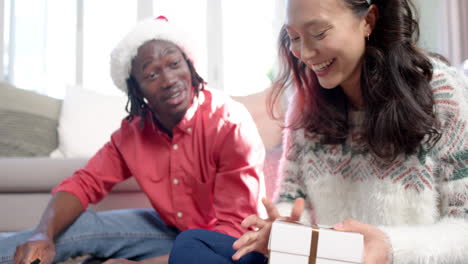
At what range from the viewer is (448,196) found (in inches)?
34.0

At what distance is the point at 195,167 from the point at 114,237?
13.4 inches

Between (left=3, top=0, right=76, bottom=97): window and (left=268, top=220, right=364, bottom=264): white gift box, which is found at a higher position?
(left=3, top=0, right=76, bottom=97): window

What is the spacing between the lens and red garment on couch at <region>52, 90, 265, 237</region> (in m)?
1.29

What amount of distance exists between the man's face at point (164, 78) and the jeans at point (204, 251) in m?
0.54

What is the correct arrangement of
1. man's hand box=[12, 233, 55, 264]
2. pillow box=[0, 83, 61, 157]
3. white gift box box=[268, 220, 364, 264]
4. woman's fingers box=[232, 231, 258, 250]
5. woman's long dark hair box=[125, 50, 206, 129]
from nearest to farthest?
white gift box box=[268, 220, 364, 264], woman's fingers box=[232, 231, 258, 250], man's hand box=[12, 233, 55, 264], woman's long dark hair box=[125, 50, 206, 129], pillow box=[0, 83, 61, 157]

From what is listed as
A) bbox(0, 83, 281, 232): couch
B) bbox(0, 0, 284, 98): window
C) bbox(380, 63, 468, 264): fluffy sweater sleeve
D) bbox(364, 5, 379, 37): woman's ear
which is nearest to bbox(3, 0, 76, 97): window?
bbox(0, 0, 284, 98): window

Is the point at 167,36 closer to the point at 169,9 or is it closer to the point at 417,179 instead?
the point at 417,179

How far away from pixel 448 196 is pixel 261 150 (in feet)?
2.12

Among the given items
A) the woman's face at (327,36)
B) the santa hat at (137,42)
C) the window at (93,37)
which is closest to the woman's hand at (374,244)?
the woman's face at (327,36)

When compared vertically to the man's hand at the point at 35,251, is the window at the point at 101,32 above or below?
above

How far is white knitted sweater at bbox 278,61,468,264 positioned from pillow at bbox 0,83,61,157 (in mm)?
1624

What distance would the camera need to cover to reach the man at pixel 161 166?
130 centimetres

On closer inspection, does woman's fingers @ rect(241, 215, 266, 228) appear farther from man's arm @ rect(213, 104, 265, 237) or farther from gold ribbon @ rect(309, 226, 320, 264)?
man's arm @ rect(213, 104, 265, 237)

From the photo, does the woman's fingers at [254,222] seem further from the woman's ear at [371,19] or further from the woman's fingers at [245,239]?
the woman's ear at [371,19]
